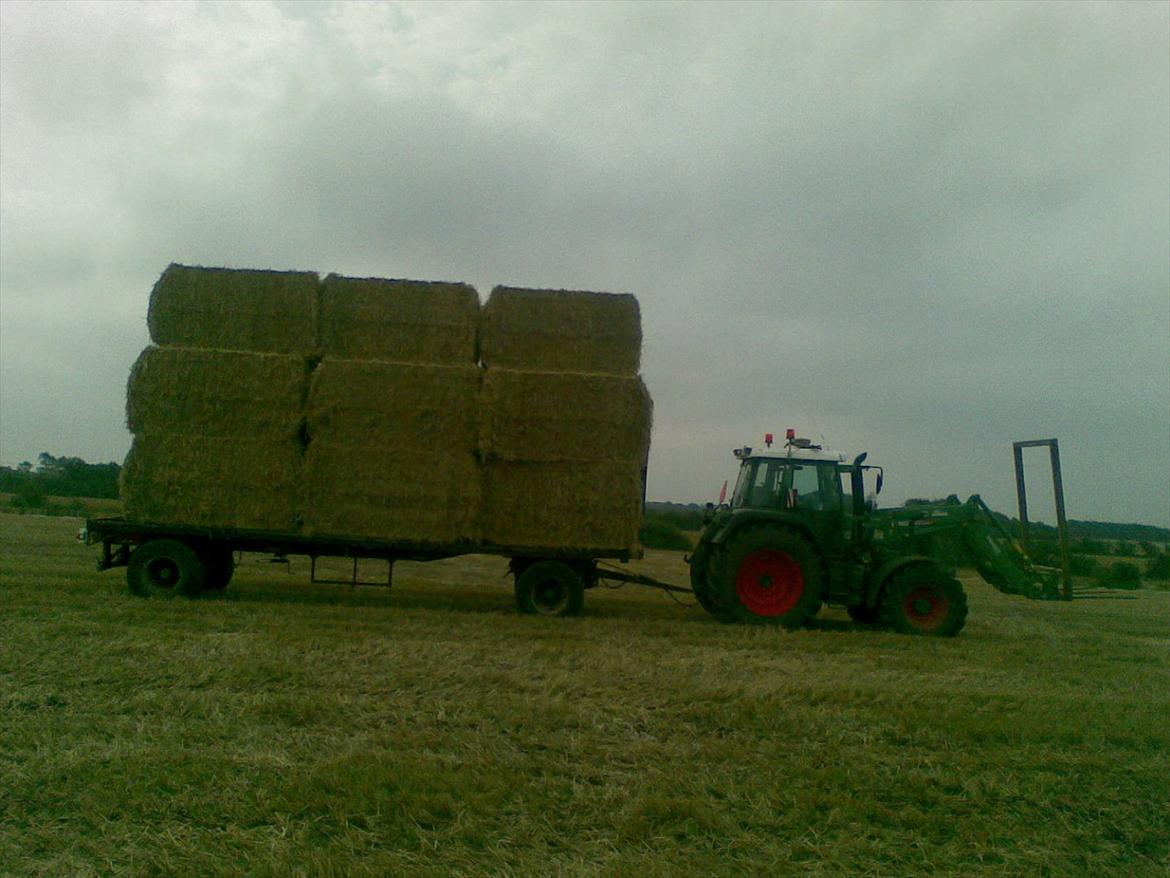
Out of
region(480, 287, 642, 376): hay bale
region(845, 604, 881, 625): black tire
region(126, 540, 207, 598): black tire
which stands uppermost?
region(480, 287, 642, 376): hay bale

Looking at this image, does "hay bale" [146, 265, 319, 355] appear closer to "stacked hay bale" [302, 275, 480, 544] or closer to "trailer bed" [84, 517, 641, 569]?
"stacked hay bale" [302, 275, 480, 544]

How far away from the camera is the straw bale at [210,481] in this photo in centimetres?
963

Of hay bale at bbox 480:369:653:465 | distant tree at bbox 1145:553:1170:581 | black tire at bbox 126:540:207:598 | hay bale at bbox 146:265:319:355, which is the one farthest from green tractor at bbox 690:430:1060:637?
distant tree at bbox 1145:553:1170:581

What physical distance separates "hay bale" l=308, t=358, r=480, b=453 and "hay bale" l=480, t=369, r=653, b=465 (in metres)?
0.32

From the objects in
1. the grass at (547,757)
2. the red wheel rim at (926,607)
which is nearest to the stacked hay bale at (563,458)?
the grass at (547,757)

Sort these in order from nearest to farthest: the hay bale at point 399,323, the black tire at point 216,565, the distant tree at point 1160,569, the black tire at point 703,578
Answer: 1. the hay bale at point 399,323
2. the black tire at point 216,565
3. the black tire at point 703,578
4. the distant tree at point 1160,569

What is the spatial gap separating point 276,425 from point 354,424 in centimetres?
90

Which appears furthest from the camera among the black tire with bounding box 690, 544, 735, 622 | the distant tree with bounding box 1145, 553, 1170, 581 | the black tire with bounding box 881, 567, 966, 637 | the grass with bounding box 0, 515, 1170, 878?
the distant tree with bounding box 1145, 553, 1170, 581

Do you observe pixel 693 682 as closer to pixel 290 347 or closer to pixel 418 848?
pixel 418 848

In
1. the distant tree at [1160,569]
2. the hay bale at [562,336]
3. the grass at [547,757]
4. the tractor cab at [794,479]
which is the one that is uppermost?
the hay bale at [562,336]

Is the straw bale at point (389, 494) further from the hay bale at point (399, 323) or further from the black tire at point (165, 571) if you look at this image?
the black tire at point (165, 571)

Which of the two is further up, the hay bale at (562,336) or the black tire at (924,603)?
the hay bale at (562,336)

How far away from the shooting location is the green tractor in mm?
9609

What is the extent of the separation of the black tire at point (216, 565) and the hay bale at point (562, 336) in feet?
12.9
